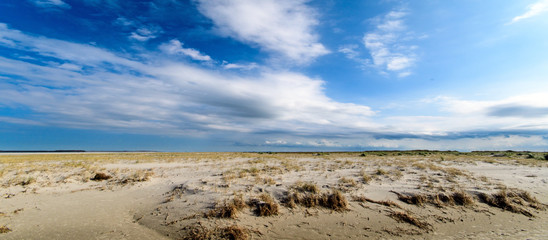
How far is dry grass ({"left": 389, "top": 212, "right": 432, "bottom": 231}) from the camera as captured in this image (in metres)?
8.23

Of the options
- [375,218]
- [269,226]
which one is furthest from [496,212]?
[269,226]

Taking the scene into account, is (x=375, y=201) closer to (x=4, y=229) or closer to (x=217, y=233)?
(x=217, y=233)

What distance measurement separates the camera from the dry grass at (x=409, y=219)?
8234 mm

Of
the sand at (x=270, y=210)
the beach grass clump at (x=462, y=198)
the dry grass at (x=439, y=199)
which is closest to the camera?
the sand at (x=270, y=210)

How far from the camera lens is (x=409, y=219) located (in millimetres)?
8539

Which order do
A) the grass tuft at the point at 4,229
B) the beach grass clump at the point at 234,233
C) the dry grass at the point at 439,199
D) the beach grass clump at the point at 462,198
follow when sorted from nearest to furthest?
the beach grass clump at the point at 234,233 → the grass tuft at the point at 4,229 → the dry grass at the point at 439,199 → the beach grass clump at the point at 462,198

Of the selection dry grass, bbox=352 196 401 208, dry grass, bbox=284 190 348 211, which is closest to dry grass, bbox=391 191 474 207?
dry grass, bbox=352 196 401 208

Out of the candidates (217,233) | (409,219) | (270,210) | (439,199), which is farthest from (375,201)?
(217,233)

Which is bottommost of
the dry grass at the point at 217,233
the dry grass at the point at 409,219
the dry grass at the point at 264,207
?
the dry grass at the point at 217,233

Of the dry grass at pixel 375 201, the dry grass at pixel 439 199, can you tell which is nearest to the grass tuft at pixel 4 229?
the dry grass at pixel 375 201

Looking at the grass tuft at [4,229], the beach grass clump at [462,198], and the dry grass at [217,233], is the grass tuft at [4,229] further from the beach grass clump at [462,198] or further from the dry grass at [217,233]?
the beach grass clump at [462,198]

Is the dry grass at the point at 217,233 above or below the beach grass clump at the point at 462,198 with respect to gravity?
below

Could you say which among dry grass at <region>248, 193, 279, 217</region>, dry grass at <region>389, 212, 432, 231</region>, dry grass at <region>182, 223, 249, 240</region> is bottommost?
dry grass at <region>182, 223, 249, 240</region>

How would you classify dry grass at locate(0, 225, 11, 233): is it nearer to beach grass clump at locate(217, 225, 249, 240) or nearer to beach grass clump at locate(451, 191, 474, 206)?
beach grass clump at locate(217, 225, 249, 240)
